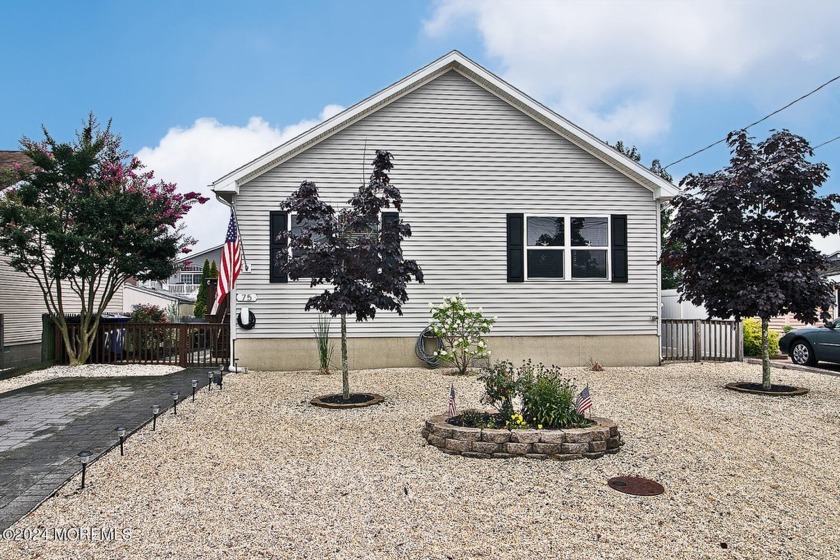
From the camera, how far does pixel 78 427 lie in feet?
22.2

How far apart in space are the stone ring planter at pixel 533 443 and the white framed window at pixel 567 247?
6.74m

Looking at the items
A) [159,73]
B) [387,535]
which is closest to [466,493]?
[387,535]

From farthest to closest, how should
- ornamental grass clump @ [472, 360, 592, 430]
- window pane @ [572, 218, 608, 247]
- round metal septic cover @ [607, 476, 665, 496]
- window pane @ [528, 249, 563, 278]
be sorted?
window pane @ [572, 218, 608, 247], window pane @ [528, 249, 563, 278], ornamental grass clump @ [472, 360, 592, 430], round metal septic cover @ [607, 476, 665, 496]

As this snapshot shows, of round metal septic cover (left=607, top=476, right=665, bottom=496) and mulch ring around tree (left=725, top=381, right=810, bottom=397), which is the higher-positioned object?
mulch ring around tree (left=725, top=381, right=810, bottom=397)

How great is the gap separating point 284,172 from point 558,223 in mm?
5661

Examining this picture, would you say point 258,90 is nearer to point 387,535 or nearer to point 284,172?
point 284,172

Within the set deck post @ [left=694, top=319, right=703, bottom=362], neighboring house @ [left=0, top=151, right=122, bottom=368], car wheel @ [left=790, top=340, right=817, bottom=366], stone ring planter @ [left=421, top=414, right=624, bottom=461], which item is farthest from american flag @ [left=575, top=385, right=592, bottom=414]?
neighboring house @ [left=0, top=151, right=122, bottom=368]

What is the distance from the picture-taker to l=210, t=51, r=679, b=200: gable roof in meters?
11.3

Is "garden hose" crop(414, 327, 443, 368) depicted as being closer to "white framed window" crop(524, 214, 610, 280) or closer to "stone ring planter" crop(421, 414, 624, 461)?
"white framed window" crop(524, 214, 610, 280)

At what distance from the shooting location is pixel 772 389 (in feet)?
30.4

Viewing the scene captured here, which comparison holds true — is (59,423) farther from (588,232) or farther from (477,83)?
(588,232)

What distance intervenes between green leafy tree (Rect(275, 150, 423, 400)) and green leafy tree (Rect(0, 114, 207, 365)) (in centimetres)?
517

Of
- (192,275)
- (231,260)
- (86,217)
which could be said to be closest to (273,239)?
(231,260)

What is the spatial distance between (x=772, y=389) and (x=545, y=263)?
460 centimetres
